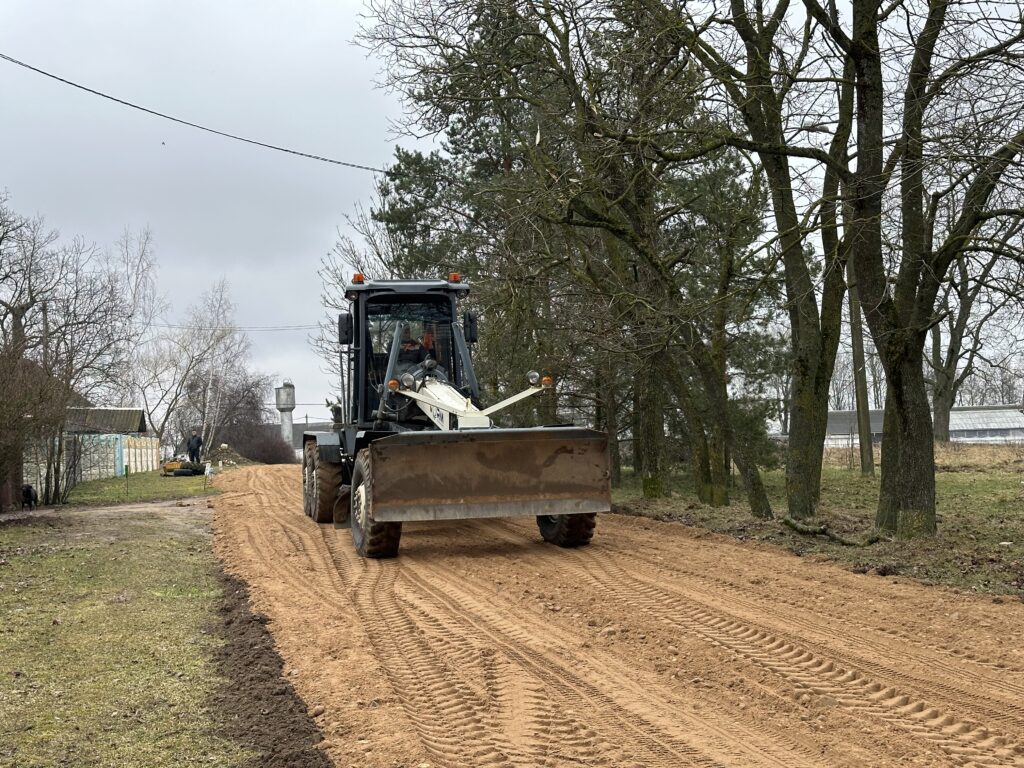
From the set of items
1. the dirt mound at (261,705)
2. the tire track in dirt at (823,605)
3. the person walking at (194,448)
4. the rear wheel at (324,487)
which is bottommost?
the dirt mound at (261,705)

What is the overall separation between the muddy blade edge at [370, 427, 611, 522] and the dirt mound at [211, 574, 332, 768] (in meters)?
2.97

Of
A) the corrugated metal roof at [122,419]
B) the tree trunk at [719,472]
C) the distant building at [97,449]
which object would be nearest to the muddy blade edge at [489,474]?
the tree trunk at [719,472]

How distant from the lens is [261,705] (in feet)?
17.7

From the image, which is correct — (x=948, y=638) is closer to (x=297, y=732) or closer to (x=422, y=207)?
(x=297, y=732)

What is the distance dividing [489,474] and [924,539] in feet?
15.9

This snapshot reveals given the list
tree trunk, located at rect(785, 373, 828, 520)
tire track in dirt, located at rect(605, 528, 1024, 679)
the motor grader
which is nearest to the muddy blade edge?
the motor grader

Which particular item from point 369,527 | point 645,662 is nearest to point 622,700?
point 645,662

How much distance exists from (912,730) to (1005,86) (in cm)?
611

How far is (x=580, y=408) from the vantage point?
21422 mm

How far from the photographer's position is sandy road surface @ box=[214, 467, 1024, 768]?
4617 mm

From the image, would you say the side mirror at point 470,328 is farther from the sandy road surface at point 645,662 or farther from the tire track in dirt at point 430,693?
the tire track in dirt at point 430,693

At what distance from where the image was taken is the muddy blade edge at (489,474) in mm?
10305

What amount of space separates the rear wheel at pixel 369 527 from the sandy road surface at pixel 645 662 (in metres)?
0.32

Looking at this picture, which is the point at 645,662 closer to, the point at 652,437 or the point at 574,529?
the point at 574,529
